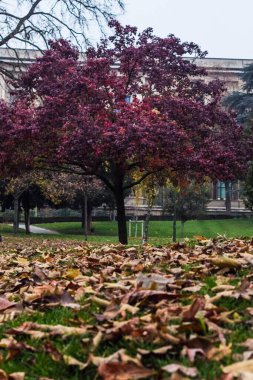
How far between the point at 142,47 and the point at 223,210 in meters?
36.3

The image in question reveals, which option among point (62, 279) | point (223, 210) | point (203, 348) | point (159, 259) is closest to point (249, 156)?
point (159, 259)

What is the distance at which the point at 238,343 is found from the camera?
8.79ft

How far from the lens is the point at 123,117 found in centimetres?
1333

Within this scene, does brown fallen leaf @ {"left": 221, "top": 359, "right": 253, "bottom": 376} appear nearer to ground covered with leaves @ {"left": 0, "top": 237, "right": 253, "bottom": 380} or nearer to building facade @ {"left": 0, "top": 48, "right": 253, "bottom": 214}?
ground covered with leaves @ {"left": 0, "top": 237, "right": 253, "bottom": 380}

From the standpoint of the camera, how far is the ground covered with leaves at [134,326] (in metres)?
2.50

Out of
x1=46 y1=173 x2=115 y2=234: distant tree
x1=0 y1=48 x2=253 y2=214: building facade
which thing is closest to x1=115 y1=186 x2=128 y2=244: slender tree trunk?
x1=46 y1=173 x2=115 y2=234: distant tree

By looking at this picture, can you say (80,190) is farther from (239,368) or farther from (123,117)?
(239,368)

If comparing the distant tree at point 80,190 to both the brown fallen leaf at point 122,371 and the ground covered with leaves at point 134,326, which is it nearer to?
the ground covered with leaves at point 134,326

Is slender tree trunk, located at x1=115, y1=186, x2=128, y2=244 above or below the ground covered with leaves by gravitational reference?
above

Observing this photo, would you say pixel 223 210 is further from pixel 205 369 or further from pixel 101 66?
pixel 205 369

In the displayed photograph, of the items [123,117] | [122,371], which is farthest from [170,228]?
[122,371]

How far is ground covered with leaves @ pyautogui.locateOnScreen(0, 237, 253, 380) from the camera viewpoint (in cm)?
250

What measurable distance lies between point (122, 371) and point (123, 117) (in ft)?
36.9

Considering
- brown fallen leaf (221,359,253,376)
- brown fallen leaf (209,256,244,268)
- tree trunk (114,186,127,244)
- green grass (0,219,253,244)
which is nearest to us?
brown fallen leaf (221,359,253,376)
